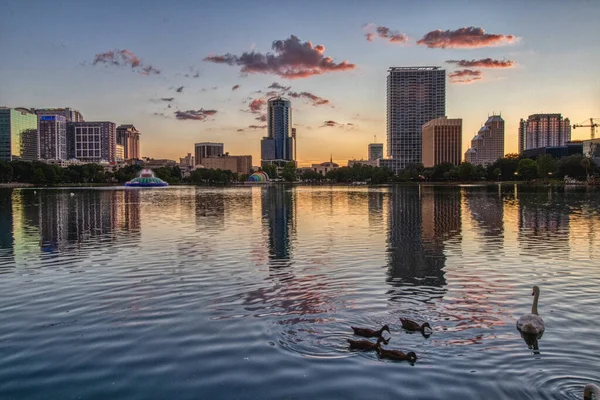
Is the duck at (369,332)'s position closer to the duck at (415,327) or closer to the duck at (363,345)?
the duck at (363,345)

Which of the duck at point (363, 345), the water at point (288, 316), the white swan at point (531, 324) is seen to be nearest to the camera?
the water at point (288, 316)

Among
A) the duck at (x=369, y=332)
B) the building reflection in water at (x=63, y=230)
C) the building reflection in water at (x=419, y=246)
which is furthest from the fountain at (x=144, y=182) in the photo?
the duck at (x=369, y=332)

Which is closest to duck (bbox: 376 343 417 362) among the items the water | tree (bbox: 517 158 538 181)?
the water

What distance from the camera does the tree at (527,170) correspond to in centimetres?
16275

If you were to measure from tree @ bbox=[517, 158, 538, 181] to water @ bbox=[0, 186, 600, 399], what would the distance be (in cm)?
14659

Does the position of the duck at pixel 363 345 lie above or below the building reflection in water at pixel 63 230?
below

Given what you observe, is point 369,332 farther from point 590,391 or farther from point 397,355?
point 590,391

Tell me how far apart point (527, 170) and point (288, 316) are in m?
169

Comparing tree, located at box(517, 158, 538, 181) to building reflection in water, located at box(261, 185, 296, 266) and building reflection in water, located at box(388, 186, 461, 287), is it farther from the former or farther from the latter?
building reflection in water, located at box(261, 185, 296, 266)

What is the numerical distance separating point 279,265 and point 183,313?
25.6 feet

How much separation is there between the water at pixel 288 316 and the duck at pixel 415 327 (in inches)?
6.4

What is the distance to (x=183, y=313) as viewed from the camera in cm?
1443

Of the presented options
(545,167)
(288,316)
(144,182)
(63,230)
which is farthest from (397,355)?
(545,167)

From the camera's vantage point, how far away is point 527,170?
534ft
